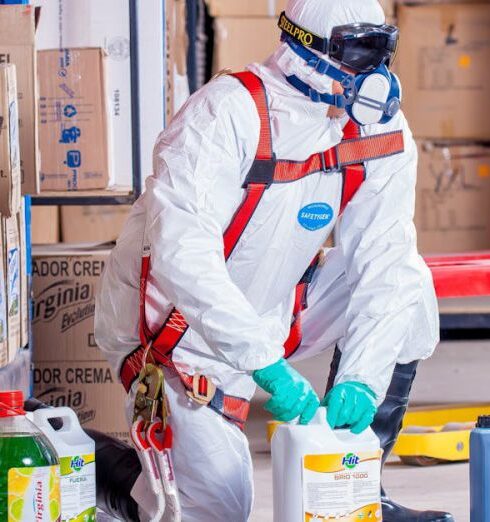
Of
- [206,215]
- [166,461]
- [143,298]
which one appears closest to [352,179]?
[206,215]

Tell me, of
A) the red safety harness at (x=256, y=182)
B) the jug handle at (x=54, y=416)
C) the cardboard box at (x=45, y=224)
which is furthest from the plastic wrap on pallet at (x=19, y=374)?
the cardboard box at (x=45, y=224)

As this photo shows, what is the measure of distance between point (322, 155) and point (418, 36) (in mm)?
4691

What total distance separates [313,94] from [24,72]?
1145 mm

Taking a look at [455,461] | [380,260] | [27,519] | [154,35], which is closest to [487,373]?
[455,461]

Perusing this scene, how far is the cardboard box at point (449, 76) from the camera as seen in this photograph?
7.55 m

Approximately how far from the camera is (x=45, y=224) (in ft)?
23.9

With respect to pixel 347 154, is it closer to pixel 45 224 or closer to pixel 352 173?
pixel 352 173

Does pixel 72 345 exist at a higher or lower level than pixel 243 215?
lower

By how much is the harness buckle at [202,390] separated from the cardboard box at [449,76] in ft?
15.8

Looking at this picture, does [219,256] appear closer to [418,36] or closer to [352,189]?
[352,189]

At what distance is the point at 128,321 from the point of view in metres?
3.16

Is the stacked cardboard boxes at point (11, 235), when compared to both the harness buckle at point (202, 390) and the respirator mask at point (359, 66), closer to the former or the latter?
the harness buckle at point (202, 390)

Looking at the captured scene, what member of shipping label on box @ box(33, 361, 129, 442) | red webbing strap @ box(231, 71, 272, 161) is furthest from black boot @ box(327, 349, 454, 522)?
shipping label on box @ box(33, 361, 129, 442)

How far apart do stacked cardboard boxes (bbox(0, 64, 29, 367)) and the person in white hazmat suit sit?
379 millimetres
